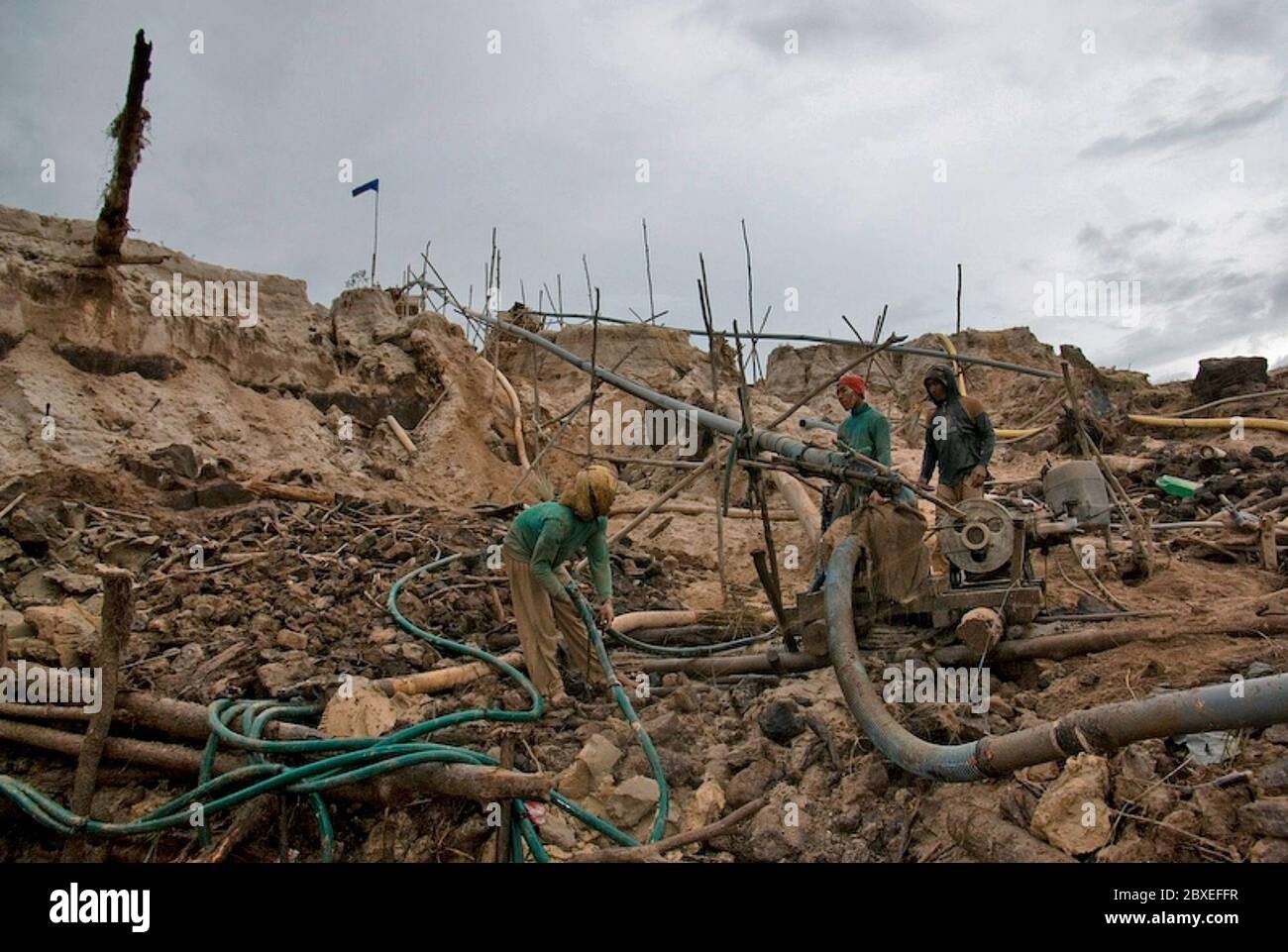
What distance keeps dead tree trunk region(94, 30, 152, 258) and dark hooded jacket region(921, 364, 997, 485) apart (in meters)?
7.41

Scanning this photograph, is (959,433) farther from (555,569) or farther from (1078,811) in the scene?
(1078,811)

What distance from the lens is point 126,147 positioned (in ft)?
28.2

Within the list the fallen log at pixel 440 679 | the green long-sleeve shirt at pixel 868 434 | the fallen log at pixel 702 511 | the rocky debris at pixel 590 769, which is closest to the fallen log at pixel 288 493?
the fallen log at pixel 702 511

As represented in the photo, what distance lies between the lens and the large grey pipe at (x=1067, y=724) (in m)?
3.15

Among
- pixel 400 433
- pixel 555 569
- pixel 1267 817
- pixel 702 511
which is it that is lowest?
pixel 1267 817

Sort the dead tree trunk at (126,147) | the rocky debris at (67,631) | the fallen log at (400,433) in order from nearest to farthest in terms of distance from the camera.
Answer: the rocky debris at (67,631) → the dead tree trunk at (126,147) → the fallen log at (400,433)

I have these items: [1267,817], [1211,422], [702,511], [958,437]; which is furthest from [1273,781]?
[1211,422]

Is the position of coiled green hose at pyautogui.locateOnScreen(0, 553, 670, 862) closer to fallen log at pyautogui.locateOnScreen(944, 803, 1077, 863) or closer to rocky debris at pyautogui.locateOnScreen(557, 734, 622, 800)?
rocky debris at pyautogui.locateOnScreen(557, 734, 622, 800)

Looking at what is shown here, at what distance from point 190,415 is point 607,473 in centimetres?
668

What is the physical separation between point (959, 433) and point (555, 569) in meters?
2.86

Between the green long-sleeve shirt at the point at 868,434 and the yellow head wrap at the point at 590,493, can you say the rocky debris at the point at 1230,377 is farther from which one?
the yellow head wrap at the point at 590,493
